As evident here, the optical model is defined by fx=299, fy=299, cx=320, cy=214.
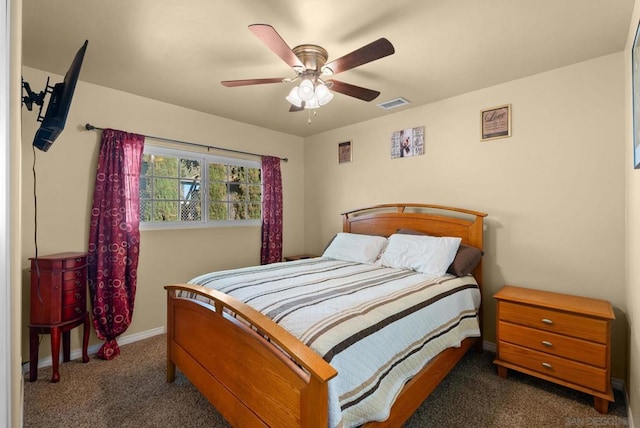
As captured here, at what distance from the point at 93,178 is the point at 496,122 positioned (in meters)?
3.76

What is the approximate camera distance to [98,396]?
2.08 meters

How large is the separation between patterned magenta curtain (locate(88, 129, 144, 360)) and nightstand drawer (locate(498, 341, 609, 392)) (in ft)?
10.8

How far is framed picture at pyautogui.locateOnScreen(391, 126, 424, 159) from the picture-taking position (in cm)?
331

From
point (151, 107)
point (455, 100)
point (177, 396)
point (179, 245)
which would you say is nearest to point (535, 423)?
point (177, 396)

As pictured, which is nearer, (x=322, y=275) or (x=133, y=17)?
(x=133, y=17)

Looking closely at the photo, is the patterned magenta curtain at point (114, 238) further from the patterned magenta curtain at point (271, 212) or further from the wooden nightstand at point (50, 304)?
the patterned magenta curtain at point (271, 212)

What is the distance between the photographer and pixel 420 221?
320 cm

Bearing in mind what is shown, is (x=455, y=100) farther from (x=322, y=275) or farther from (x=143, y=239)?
(x=143, y=239)

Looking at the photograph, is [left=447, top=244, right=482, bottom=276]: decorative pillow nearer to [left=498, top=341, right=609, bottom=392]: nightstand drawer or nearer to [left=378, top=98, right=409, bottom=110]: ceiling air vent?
[left=498, top=341, right=609, bottom=392]: nightstand drawer

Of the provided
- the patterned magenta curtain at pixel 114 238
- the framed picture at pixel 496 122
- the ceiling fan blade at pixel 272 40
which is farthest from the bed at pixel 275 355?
the ceiling fan blade at pixel 272 40

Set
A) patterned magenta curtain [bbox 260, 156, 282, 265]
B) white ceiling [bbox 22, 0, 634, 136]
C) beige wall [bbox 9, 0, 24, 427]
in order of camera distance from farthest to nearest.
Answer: patterned magenta curtain [bbox 260, 156, 282, 265] → white ceiling [bbox 22, 0, 634, 136] → beige wall [bbox 9, 0, 24, 427]

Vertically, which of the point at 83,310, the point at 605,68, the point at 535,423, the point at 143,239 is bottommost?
the point at 535,423

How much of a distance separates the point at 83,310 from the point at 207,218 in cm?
146

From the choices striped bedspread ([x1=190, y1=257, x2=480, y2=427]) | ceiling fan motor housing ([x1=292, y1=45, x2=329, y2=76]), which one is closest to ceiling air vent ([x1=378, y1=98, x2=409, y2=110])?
ceiling fan motor housing ([x1=292, y1=45, x2=329, y2=76])
